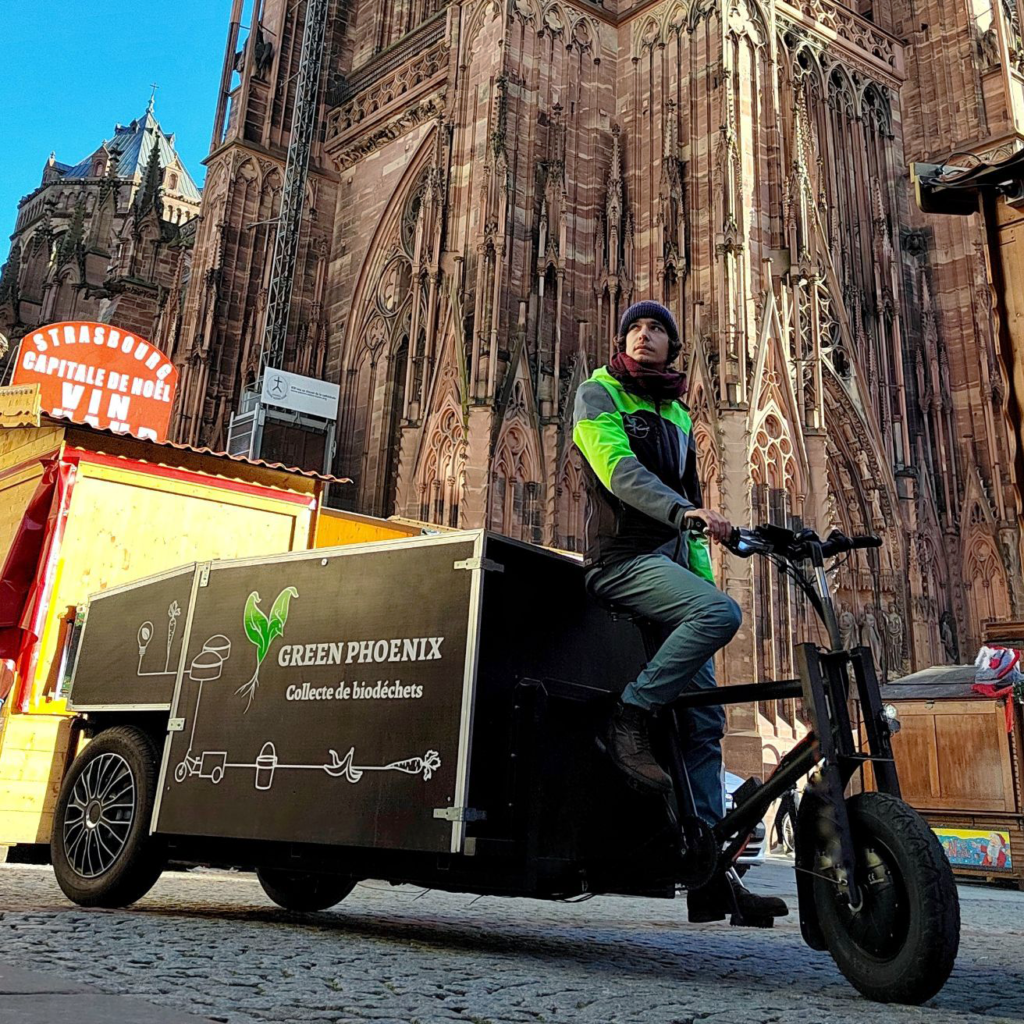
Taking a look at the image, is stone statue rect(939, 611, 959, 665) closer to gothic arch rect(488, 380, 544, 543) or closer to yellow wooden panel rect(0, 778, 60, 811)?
gothic arch rect(488, 380, 544, 543)

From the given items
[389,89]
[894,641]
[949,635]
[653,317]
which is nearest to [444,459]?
[894,641]

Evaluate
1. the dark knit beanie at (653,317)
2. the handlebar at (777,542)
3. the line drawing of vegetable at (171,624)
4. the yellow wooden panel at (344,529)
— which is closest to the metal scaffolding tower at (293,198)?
the yellow wooden panel at (344,529)

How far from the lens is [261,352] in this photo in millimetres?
23188

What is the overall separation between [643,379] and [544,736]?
1.36 m

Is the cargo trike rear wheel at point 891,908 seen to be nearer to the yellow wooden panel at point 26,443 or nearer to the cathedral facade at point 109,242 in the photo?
the yellow wooden panel at point 26,443

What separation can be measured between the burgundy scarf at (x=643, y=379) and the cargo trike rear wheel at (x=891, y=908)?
1611mm

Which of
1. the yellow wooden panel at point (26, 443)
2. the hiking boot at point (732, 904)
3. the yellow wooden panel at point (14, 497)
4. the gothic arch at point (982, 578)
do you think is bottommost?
the hiking boot at point (732, 904)

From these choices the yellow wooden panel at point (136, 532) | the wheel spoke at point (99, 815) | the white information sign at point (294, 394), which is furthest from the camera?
the white information sign at point (294, 394)

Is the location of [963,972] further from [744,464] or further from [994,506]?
[994,506]

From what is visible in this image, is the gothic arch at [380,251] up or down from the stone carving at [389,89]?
down

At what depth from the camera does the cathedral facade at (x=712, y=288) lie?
16.2m

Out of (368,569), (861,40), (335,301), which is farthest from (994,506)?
(368,569)

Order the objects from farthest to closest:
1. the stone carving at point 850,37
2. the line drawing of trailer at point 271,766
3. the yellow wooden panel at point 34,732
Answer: the stone carving at point 850,37 → the yellow wooden panel at point 34,732 → the line drawing of trailer at point 271,766

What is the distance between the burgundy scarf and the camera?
156 inches
